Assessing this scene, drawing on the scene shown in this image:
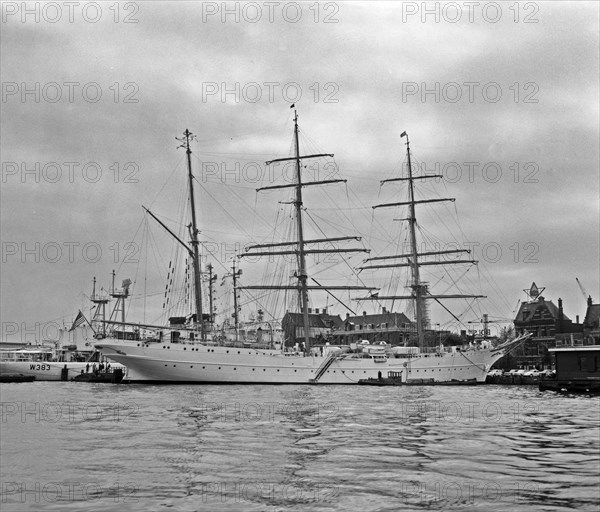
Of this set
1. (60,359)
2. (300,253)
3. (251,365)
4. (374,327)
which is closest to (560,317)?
(374,327)

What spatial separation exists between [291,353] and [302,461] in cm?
5656

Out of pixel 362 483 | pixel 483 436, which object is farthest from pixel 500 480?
pixel 483 436

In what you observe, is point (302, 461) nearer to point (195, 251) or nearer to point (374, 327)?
point (195, 251)

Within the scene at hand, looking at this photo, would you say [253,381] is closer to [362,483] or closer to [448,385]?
[448,385]

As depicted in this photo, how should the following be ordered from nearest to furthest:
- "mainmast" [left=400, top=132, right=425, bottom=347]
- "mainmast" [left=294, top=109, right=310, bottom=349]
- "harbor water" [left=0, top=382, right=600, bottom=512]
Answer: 1. "harbor water" [left=0, top=382, right=600, bottom=512]
2. "mainmast" [left=294, top=109, right=310, bottom=349]
3. "mainmast" [left=400, top=132, right=425, bottom=347]

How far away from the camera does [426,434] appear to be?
2445 cm

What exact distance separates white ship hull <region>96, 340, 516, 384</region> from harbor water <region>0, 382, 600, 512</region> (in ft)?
119

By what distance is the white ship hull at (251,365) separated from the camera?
228 feet

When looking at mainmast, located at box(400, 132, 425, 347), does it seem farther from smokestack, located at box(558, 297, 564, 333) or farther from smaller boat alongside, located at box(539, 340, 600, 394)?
smaller boat alongside, located at box(539, 340, 600, 394)

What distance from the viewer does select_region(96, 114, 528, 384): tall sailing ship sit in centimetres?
6975

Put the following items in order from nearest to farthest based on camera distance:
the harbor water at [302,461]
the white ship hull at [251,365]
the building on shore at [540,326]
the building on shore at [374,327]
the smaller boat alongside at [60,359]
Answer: the harbor water at [302,461] < the white ship hull at [251,365] < the building on shore at [540,326] < the smaller boat alongside at [60,359] < the building on shore at [374,327]

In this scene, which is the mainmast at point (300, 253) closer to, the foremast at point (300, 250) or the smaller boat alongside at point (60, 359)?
the foremast at point (300, 250)

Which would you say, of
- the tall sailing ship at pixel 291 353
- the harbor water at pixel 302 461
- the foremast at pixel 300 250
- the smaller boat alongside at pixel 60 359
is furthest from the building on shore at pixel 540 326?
the harbor water at pixel 302 461

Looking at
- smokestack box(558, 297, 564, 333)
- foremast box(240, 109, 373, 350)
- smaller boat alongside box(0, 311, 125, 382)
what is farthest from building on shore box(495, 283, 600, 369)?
smaller boat alongside box(0, 311, 125, 382)
